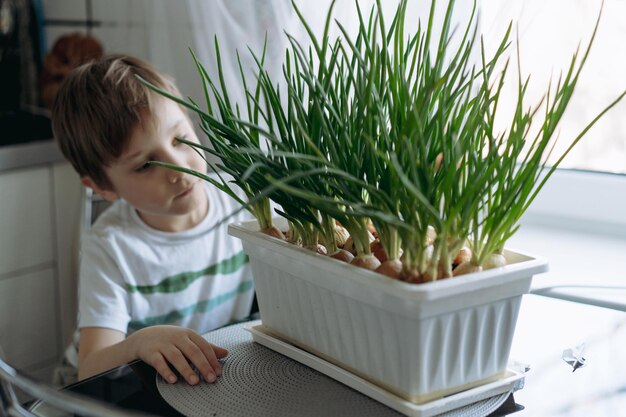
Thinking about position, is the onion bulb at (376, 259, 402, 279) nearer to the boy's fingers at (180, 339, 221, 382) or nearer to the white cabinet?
the boy's fingers at (180, 339, 221, 382)

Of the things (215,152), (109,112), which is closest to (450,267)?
(215,152)

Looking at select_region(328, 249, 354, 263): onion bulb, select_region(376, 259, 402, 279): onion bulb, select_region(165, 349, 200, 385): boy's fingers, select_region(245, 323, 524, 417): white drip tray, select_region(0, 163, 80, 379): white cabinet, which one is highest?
select_region(376, 259, 402, 279): onion bulb

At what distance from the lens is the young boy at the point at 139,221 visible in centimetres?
110

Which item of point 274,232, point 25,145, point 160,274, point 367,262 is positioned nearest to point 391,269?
point 367,262

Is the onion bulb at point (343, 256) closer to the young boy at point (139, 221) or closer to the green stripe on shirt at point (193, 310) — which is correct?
the young boy at point (139, 221)

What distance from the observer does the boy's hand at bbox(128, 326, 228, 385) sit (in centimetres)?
71

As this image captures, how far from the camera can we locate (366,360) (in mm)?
636

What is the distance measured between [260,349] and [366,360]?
153 mm

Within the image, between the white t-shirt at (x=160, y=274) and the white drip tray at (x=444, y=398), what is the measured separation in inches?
20.4

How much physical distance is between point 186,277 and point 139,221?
116 mm

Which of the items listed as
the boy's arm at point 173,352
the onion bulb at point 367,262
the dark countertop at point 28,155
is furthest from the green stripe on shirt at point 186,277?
the onion bulb at point 367,262

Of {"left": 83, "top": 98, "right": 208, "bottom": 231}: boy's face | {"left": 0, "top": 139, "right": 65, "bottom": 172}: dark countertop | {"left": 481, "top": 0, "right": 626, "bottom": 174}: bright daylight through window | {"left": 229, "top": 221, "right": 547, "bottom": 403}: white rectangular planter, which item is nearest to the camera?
{"left": 229, "top": 221, "right": 547, "bottom": 403}: white rectangular planter

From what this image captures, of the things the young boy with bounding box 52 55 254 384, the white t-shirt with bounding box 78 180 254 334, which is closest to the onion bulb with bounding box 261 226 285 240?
the young boy with bounding box 52 55 254 384

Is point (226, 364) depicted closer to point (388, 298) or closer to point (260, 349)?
point (260, 349)
